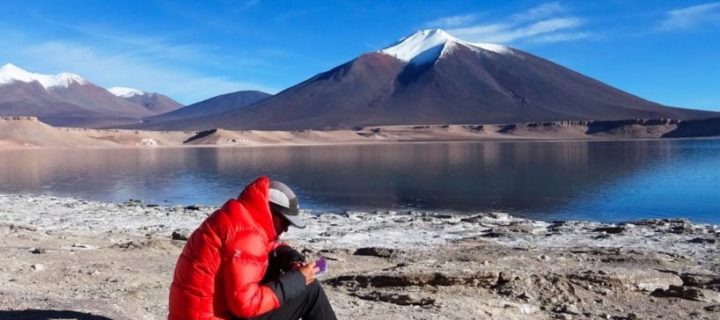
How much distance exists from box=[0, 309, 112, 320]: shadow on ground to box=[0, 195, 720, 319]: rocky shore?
1 centimetres

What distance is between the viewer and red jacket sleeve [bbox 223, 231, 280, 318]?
329 centimetres

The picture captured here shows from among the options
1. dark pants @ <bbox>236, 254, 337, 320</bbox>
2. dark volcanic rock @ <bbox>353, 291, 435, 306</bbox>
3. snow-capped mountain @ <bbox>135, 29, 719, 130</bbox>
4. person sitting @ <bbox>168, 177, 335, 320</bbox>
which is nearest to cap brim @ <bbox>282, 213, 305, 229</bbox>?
person sitting @ <bbox>168, 177, 335, 320</bbox>

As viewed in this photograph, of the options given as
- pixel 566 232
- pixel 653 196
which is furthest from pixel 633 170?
pixel 566 232

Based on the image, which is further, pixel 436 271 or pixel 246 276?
pixel 436 271

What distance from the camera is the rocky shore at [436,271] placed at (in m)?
6.16

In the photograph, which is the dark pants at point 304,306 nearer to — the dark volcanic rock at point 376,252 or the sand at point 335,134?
the dark volcanic rock at point 376,252

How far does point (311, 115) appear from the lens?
183 meters

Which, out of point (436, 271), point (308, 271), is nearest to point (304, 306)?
point (308, 271)

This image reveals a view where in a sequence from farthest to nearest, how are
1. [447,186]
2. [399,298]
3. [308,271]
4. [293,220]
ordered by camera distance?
[447,186] → [399,298] → [308,271] → [293,220]

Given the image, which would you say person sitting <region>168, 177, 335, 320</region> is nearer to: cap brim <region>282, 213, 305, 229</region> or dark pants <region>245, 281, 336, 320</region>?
cap brim <region>282, 213, 305, 229</region>

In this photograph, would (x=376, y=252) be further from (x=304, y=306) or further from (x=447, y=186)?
(x=447, y=186)

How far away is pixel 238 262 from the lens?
10.8 feet

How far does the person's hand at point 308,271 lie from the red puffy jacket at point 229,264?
24 centimetres

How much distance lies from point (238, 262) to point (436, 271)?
4.16 m
